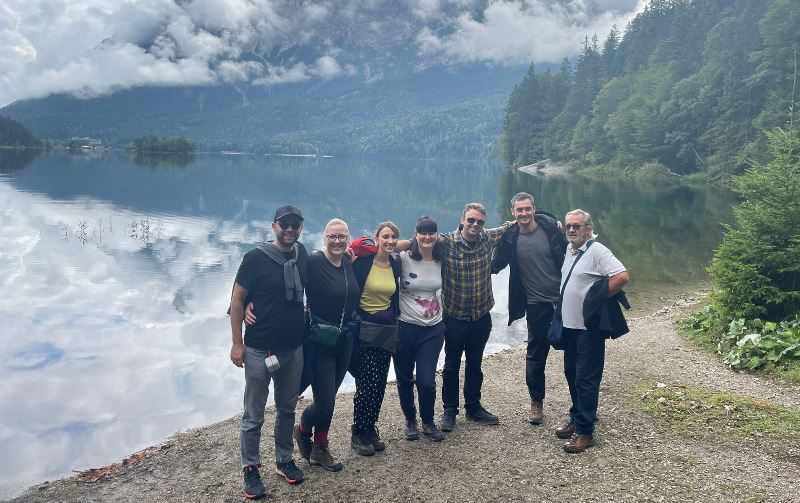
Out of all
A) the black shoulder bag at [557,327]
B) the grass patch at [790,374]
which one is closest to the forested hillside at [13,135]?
the black shoulder bag at [557,327]

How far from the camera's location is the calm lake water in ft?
32.3

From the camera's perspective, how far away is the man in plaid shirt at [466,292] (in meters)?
6.87

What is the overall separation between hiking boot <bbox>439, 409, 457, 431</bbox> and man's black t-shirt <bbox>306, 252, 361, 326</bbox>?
7.32 ft

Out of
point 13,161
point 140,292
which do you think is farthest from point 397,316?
point 13,161

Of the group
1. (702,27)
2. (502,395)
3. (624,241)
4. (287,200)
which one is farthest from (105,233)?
(702,27)

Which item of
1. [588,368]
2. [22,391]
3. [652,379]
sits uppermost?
[588,368]

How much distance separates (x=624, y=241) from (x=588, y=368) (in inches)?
896

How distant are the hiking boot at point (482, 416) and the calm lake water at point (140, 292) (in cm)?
300

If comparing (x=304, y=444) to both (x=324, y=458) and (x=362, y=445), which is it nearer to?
(x=324, y=458)

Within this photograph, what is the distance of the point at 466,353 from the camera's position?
7527mm

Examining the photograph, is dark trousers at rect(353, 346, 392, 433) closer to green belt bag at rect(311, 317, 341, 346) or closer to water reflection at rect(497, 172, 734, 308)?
green belt bag at rect(311, 317, 341, 346)

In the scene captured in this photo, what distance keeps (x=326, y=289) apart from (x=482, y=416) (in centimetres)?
302

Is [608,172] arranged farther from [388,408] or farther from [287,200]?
[388,408]

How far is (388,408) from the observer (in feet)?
29.0
